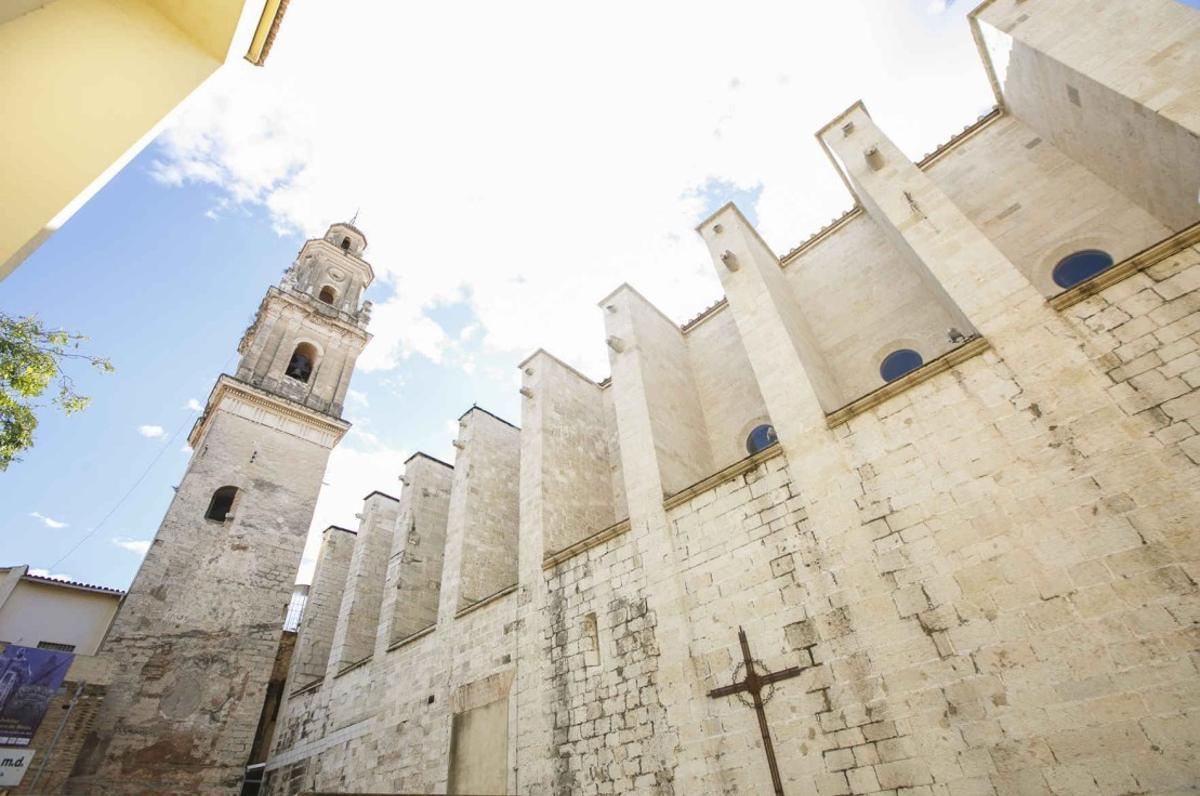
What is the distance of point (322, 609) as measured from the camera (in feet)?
51.0

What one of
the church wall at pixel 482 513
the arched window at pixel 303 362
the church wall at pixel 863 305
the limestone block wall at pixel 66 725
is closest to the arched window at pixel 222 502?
the limestone block wall at pixel 66 725

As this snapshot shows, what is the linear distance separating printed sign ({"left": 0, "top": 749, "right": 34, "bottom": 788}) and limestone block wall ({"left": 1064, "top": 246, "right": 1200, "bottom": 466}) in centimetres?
1695

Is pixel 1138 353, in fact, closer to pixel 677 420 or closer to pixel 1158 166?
pixel 1158 166

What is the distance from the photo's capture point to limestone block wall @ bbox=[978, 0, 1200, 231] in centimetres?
604

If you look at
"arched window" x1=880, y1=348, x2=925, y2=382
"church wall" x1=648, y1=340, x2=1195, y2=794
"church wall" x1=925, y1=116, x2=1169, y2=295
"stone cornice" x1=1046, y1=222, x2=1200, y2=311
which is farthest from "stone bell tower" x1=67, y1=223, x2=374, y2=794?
"church wall" x1=925, y1=116, x2=1169, y2=295

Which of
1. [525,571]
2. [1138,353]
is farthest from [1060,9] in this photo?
[525,571]

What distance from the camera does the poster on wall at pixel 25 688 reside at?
9.70 meters

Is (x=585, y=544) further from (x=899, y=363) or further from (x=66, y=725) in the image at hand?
(x=66, y=725)

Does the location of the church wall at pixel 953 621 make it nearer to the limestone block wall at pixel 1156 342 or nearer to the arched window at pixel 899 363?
the limestone block wall at pixel 1156 342

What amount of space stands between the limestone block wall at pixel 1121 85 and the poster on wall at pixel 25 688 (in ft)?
63.5

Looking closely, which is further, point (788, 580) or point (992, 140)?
point (992, 140)

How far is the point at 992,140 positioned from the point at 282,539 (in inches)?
750

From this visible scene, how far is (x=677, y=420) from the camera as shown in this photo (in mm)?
9812

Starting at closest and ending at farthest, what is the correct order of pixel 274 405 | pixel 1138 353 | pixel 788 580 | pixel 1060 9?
pixel 1138 353 → pixel 788 580 → pixel 1060 9 → pixel 274 405
